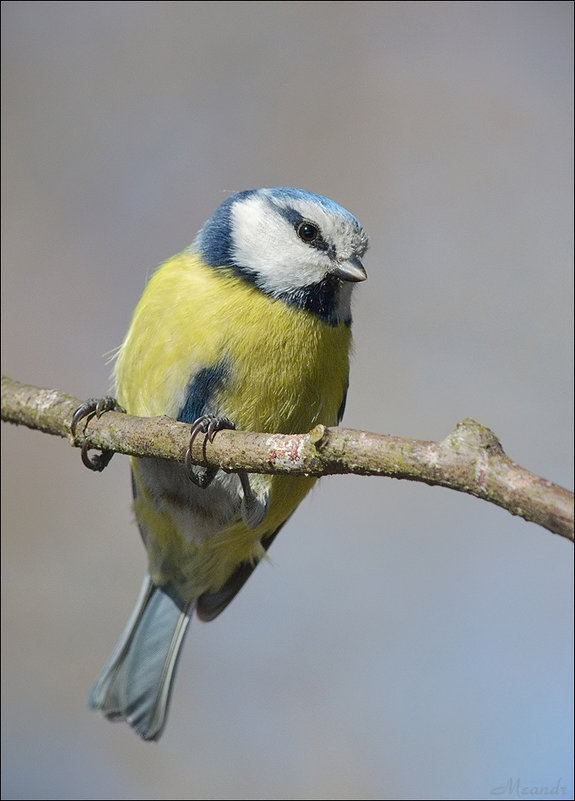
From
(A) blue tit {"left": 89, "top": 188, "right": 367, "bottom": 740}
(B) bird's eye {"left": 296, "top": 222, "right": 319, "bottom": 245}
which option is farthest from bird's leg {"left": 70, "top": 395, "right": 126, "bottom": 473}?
(B) bird's eye {"left": 296, "top": 222, "right": 319, "bottom": 245}

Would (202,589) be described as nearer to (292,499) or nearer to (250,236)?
(292,499)

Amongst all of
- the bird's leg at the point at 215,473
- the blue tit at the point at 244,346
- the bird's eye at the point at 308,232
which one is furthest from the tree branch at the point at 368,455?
the bird's eye at the point at 308,232

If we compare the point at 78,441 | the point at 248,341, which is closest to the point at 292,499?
the point at 248,341

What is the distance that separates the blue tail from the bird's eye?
1.42 meters

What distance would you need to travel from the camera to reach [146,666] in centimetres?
325

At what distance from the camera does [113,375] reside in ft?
9.09

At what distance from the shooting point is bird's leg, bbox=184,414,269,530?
1.84 m

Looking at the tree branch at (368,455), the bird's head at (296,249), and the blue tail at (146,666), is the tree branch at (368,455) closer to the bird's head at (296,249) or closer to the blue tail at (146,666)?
the bird's head at (296,249)

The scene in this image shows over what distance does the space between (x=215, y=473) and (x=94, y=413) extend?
1.21ft

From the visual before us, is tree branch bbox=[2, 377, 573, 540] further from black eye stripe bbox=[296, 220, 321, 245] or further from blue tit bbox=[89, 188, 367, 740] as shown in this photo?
black eye stripe bbox=[296, 220, 321, 245]

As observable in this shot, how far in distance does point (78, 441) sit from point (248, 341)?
1.68 ft

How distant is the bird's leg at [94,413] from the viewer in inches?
87.6

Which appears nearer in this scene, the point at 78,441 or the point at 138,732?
the point at 78,441

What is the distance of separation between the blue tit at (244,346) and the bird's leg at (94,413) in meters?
0.18
